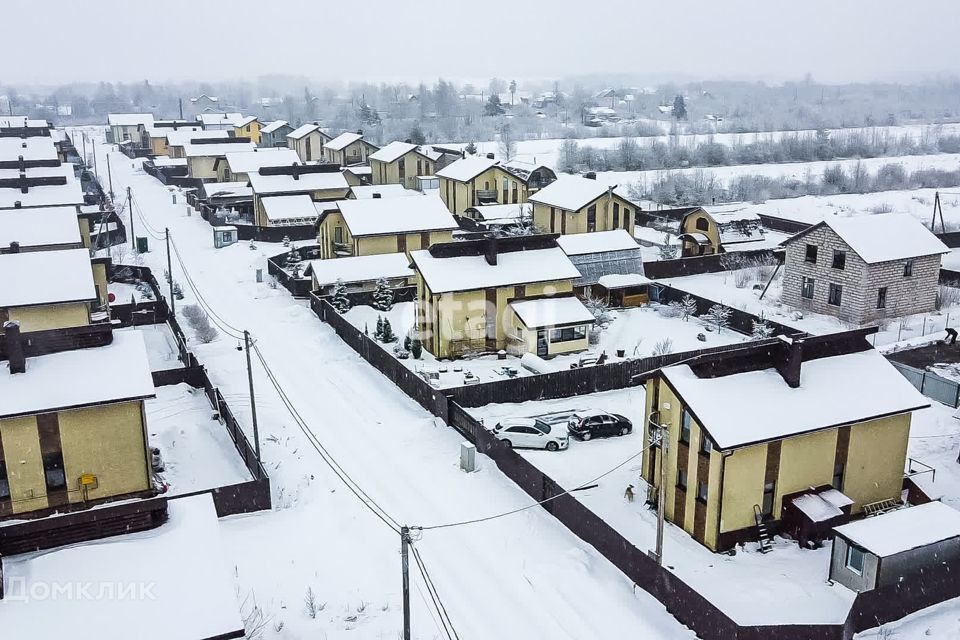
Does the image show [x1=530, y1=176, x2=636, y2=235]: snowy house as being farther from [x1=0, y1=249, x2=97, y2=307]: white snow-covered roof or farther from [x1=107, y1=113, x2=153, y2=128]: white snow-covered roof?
[x1=107, y1=113, x2=153, y2=128]: white snow-covered roof

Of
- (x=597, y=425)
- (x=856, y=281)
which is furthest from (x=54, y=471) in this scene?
(x=856, y=281)

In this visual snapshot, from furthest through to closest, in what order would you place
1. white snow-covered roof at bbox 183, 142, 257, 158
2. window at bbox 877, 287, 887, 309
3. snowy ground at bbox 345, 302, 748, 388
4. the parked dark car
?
white snow-covered roof at bbox 183, 142, 257, 158
window at bbox 877, 287, 887, 309
snowy ground at bbox 345, 302, 748, 388
the parked dark car

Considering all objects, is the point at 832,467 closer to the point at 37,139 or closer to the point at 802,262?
the point at 802,262

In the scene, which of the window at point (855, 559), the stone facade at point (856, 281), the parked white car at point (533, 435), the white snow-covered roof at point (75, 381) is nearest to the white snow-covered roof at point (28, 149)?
the white snow-covered roof at point (75, 381)

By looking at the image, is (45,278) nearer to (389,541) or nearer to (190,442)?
(190,442)

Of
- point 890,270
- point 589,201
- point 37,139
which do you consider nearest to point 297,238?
point 589,201

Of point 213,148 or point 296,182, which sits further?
point 213,148

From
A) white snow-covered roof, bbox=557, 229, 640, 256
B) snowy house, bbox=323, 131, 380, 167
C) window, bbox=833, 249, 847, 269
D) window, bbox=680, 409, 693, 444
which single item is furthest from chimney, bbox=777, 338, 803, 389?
snowy house, bbox=323, 131, 380, 167
